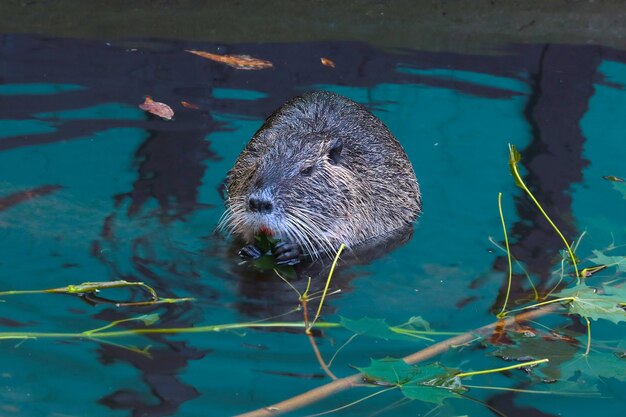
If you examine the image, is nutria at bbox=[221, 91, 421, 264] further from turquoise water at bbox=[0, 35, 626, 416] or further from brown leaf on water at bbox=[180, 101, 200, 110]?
brown leaf on water at bbox=[180, 101, 200, 110]

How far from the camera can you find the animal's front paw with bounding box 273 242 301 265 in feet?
14.9

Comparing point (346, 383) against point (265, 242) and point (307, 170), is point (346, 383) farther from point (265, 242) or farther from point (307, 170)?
point (307, 170)

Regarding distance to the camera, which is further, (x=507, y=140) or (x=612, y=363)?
(x=507, y=140)

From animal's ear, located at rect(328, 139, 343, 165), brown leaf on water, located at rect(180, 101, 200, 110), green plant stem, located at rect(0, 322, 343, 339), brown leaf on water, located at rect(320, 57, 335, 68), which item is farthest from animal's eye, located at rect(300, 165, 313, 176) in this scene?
brown leaf on water, located at rect(320, 57, 335, 68)

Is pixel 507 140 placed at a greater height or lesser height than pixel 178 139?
greater

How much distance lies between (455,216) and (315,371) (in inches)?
68.9

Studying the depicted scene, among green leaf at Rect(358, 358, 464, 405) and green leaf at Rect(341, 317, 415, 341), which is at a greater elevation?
green leaf at Rect(358, 358, 464, 405)

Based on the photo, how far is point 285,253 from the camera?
4543mm

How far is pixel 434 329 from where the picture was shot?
152 inches

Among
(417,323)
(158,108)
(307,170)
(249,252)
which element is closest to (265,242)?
→ (249,252)

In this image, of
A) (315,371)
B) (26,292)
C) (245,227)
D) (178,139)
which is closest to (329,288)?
(245,227)

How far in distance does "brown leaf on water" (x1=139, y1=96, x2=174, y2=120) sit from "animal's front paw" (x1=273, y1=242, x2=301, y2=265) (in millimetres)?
1642

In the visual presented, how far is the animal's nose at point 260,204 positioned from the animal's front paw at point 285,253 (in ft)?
0.65

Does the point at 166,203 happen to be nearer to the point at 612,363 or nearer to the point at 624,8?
the point at 612,363
